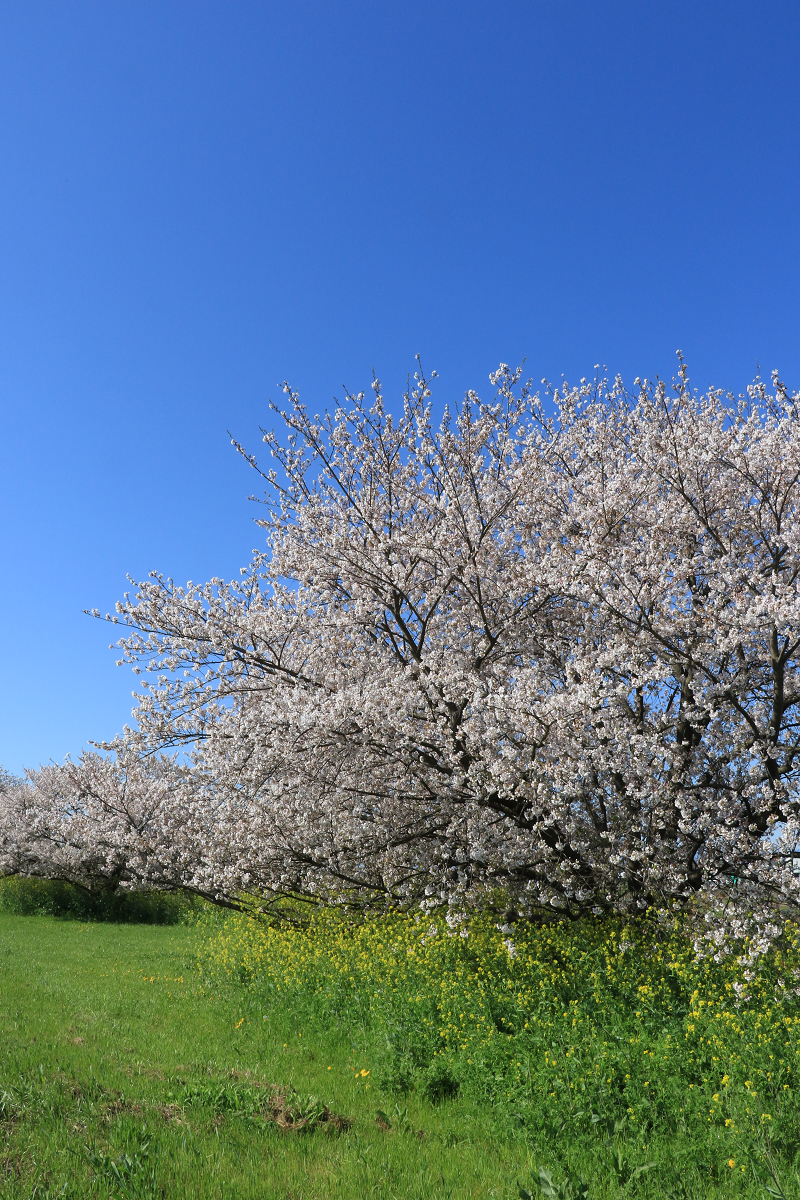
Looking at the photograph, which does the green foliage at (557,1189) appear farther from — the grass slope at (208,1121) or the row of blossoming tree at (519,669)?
the row of blossoming tree at (519,669)

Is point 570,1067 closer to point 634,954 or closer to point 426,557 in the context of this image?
point 634,954

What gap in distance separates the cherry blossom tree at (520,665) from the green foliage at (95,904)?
1693cm

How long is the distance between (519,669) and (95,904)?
2619cm

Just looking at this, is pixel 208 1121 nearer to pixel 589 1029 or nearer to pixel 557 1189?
pixel 557 1189

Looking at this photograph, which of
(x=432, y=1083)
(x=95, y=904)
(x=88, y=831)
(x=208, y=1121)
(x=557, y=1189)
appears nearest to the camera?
(x=557, y=1189)

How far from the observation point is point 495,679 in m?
10.4

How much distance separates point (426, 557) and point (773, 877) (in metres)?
6.13

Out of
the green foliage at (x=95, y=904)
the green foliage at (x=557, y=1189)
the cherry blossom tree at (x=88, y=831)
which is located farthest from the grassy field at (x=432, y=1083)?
the green foliage at (x=95, y=904)

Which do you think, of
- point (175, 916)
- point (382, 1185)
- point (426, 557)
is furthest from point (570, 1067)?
point (175, 916)

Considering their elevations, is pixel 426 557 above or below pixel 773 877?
above

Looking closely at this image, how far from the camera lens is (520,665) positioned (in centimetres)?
1156

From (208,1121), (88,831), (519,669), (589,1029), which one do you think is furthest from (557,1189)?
(88,831)

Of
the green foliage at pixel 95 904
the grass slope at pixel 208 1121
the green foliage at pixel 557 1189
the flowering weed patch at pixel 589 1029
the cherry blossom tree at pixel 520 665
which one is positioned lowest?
the green foliage at pixel 95 904

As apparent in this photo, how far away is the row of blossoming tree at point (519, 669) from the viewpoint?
28.8 ft
